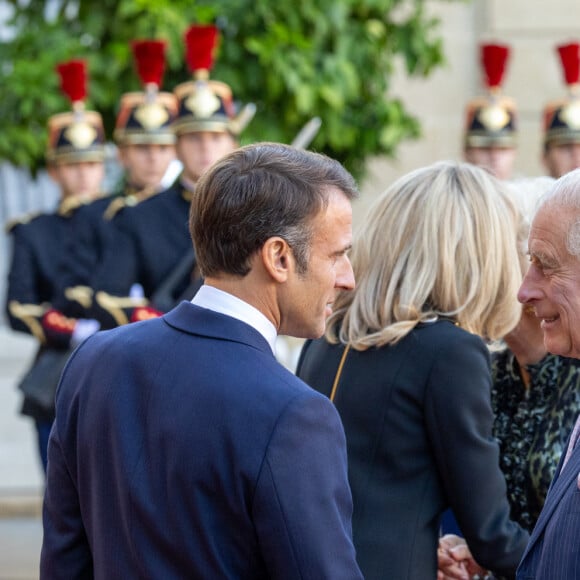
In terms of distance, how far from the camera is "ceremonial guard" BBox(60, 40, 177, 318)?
603 cm

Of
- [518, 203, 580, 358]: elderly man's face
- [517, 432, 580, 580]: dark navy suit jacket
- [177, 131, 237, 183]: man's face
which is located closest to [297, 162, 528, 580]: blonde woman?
[518, 203, 580, 358]: elderly man's face

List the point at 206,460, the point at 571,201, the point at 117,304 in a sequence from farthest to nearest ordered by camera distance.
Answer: the point at 117,304 < the point at 571,201 < the point at 206,460

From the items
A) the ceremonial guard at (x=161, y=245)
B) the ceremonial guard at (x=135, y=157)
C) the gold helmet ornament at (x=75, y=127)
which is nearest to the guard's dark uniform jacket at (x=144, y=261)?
the ceremonial guard at (x=161, y=245)

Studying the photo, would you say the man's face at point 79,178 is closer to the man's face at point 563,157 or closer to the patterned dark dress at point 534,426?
the man's face at point 563,157

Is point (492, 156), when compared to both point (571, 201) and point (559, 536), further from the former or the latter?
point (559, 536)

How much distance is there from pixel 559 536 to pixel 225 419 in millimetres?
540

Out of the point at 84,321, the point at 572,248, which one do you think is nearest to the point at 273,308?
the point at 572,248

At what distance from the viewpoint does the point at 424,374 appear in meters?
2.61

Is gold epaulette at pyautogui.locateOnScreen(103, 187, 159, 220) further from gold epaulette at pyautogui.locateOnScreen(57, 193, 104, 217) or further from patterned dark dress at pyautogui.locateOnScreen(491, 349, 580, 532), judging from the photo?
patterned dark dress at pyautogui.locateOnScreen(491, 349, 580, 532)

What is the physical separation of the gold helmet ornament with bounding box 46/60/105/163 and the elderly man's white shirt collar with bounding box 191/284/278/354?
4406mm

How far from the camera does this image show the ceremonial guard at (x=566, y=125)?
21.3ft

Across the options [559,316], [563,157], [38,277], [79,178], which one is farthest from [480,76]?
[559,316]

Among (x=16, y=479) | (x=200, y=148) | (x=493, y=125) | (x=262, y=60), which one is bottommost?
(x=16, y=479)

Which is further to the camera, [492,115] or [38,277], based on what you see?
[492,115]
